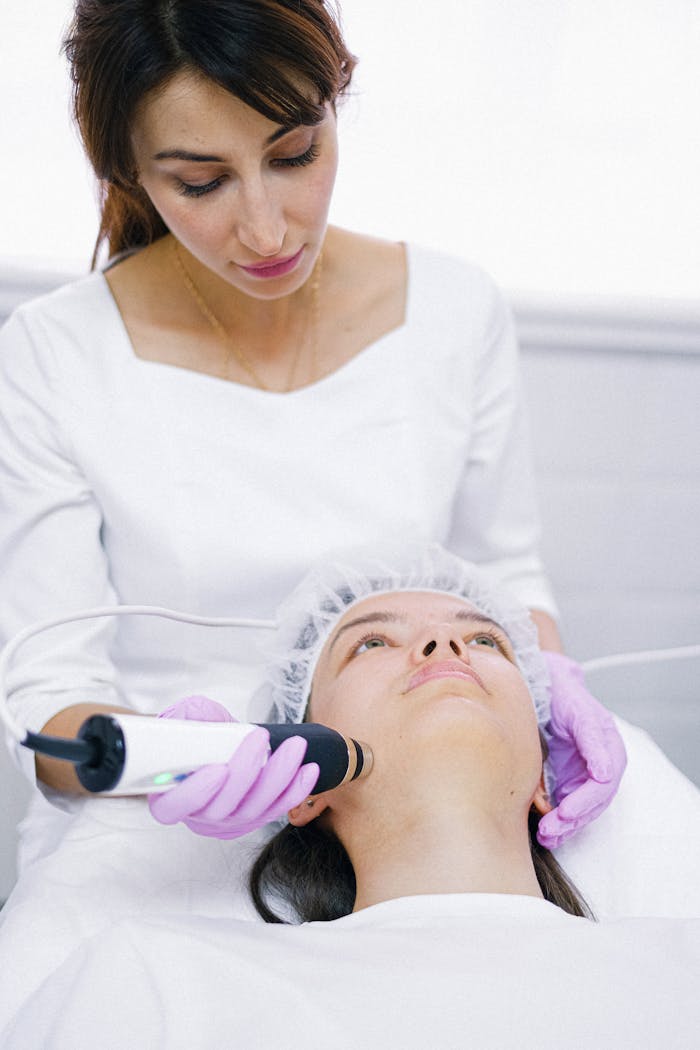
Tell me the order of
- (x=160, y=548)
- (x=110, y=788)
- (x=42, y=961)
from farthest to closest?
(x=160, y=548) < (x=42, y=961) < (x=110, y=788)

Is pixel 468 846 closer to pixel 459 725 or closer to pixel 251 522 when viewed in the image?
pixel 459 725

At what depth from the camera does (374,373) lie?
147cm

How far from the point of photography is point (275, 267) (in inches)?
48.4

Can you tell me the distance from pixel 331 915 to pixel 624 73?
1.40 meters

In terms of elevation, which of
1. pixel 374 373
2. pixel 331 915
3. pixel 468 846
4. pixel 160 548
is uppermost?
→ pixel 374 373

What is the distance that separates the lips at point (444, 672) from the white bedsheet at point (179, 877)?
→ 0.83ft

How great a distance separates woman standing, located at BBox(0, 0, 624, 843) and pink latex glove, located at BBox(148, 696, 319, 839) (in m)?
0.14

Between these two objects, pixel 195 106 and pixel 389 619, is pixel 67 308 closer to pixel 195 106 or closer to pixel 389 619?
pixel 195 106

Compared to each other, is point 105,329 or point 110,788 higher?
point 105,329

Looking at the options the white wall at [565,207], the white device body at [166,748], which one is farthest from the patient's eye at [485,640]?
the white wall at [565,207]

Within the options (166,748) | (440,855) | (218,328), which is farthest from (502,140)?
(166,748)

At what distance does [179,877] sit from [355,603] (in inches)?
15.1

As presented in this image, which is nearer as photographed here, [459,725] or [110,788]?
[110,788]

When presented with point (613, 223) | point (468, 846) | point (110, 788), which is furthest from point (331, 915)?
point (613, 223)
